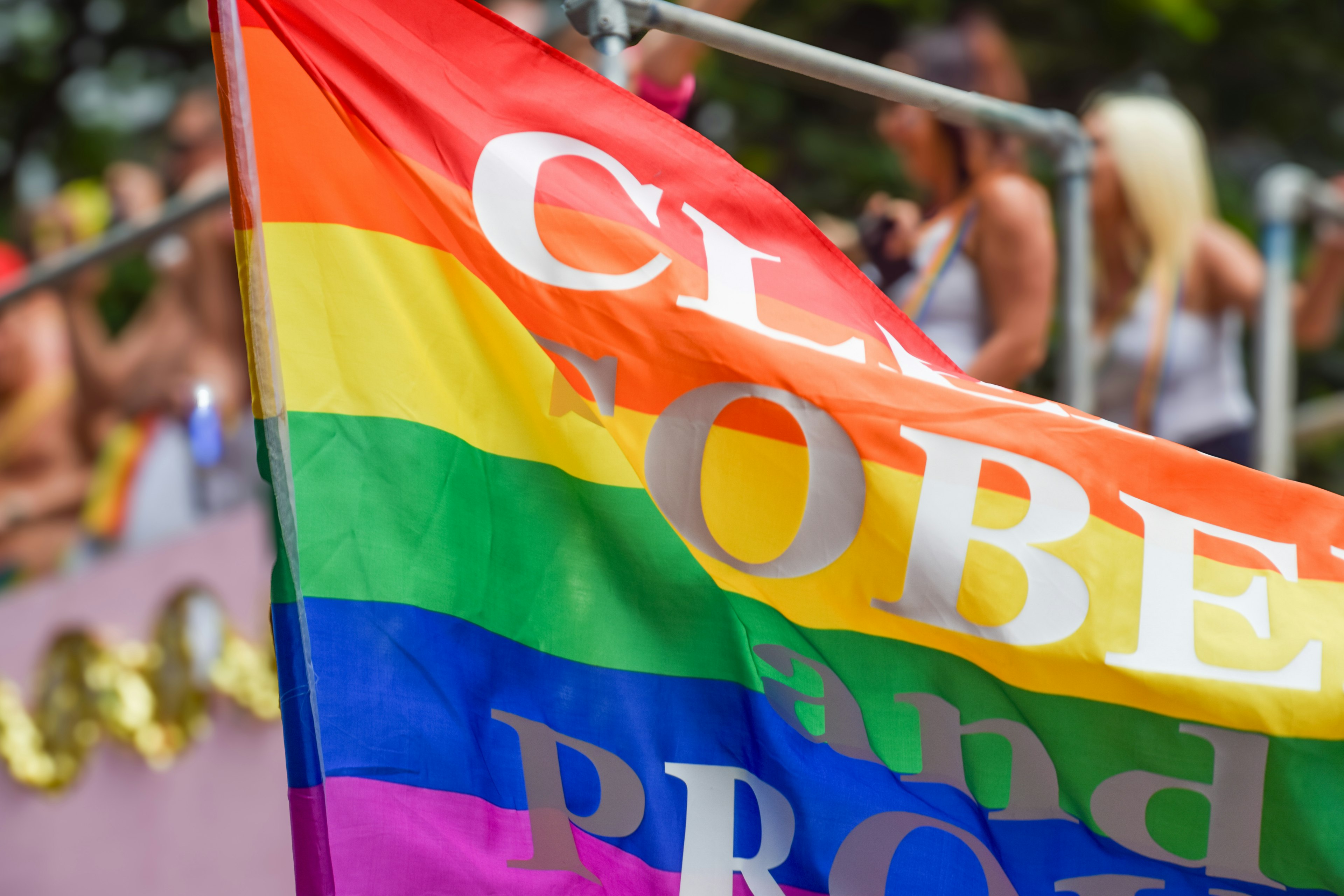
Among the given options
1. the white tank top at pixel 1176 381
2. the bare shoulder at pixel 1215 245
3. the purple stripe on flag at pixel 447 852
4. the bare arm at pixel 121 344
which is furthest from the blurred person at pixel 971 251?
the bare arm at pixel 121 344

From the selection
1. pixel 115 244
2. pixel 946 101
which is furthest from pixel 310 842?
pixel 115 244

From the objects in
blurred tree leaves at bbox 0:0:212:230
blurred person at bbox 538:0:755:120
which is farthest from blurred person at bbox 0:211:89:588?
blurred tree leaves at bbox 0:0:212:230

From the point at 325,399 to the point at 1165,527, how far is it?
48.3 inches

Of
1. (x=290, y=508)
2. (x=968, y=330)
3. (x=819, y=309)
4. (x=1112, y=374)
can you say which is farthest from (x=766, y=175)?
(x=290, y=508)

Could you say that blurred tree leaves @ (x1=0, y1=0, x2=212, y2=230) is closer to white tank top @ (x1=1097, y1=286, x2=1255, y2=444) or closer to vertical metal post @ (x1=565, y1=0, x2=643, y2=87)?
white tank top @ (x1=1097, y1=286, x2=1255, y2=444)

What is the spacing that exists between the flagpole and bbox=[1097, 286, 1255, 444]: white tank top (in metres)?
0.08

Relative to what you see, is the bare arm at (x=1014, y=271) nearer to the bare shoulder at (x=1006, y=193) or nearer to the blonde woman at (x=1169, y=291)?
the bare shoulder at (x=1006, y=193)

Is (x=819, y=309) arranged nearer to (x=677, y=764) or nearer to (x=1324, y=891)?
A: (x=677, y=764)

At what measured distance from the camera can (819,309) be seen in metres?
2.27

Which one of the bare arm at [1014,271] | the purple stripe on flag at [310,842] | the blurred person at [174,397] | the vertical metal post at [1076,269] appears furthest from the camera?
the blurred person at [174,397]

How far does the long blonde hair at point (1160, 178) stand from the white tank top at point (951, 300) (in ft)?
2.57

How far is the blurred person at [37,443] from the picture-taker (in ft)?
15.0

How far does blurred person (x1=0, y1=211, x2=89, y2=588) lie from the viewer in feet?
15.0

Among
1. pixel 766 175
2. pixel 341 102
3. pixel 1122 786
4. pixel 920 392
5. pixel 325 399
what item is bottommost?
pixel 1122 786
